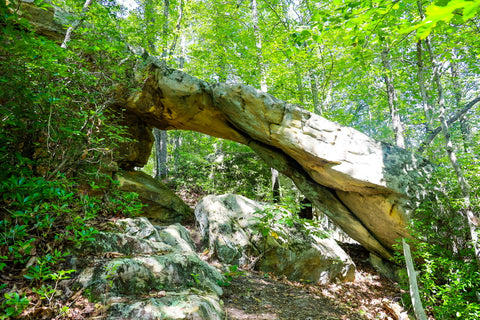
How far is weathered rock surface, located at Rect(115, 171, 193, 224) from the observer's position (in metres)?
7.84

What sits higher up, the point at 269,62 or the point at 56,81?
the point at 269,62

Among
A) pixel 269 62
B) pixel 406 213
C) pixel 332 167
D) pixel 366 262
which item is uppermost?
pixel 269 62

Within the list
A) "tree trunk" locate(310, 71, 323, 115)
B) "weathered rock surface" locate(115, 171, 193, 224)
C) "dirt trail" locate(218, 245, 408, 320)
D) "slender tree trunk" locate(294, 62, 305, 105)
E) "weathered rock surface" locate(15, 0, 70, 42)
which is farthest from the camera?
"slender tree trunk" locate(294, 62, 305, 105)

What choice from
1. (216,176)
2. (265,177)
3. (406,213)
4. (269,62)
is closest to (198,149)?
(216,176)

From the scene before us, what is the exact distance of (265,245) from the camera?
6.34 m

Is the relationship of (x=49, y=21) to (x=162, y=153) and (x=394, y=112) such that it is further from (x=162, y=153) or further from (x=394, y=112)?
(x=394, y=112)

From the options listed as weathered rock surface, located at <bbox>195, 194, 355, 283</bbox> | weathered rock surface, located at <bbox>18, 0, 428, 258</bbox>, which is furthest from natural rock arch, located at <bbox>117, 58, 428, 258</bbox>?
weathered rock surface, located at <bbox>195, 194, 355, 283</bbox>

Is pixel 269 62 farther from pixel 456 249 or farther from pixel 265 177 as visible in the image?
pixel 456 249

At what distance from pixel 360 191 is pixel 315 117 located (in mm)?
2538

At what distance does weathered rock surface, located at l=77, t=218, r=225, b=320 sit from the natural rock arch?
426cm

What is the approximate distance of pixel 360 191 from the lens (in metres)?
6.75

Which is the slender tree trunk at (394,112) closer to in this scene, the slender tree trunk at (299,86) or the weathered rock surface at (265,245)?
the slender tree trunk at (299,86)

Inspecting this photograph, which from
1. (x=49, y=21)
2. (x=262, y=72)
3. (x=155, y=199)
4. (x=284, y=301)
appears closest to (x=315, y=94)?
(x=262, y=72)

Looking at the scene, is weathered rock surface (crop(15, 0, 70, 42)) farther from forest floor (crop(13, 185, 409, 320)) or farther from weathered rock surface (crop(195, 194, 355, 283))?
forest floor (crop(13, 185, 409, 320))
